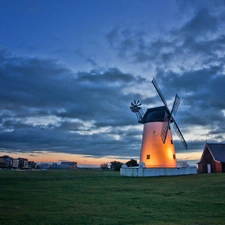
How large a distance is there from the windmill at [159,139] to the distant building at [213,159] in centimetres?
520

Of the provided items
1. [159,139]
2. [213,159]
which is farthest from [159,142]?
[213,159]

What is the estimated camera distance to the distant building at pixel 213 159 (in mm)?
42500

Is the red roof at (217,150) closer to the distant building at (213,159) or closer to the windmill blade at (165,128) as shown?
the distant building at (213,159)

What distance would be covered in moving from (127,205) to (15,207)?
5102 millimetres

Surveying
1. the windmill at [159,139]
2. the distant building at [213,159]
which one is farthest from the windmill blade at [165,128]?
the distant building at [213,159]

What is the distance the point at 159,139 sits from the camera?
129 feet

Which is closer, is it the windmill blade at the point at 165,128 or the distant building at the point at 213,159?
the windmill blade at the point at 165,128

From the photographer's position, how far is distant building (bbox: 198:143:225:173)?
42.5 m

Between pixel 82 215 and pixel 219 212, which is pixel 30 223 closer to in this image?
pixel 82 215

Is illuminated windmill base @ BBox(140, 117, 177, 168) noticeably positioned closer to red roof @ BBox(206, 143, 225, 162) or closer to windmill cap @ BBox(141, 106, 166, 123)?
windmill cap @ BBox(141, 106, 166, 123)

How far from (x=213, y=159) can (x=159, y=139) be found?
1053 cm

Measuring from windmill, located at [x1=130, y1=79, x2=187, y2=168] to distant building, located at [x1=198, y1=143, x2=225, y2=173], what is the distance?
520 cm

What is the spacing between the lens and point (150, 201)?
556 inches

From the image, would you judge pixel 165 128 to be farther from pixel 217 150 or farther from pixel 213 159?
pixel 217 150
